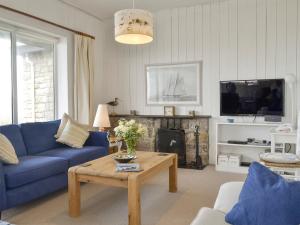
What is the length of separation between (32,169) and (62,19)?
2762 millimetres

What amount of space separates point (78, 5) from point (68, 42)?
663mm

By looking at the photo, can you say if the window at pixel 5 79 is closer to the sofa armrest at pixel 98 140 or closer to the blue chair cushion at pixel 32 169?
the blue chair cushion at pixel 32 169

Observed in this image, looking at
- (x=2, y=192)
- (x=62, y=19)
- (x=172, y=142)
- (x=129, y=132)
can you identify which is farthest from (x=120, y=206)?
(x=62, y=19)

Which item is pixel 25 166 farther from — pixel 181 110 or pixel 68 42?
pixel 181 110

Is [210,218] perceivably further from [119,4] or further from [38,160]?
[119,4]

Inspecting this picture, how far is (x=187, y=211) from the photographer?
9.66 ft

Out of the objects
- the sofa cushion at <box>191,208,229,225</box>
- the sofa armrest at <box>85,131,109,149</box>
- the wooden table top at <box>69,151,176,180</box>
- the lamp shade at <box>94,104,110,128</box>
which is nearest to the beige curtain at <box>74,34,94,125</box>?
the lamp shade at <box>94,104,110,128</box>

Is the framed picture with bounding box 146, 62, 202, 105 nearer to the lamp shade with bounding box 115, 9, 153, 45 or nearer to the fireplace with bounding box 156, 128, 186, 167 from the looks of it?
the fireplace with bounding box 156, 128, 186, 167

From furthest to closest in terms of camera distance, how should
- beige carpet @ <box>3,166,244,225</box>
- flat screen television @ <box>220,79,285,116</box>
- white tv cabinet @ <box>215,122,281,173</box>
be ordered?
white tv cabinet @ <box>215,122,281,173</box> < flat screen television @ <box>220,79,285,116</box> < beige carpet @ <box>3,166,244,225</box>

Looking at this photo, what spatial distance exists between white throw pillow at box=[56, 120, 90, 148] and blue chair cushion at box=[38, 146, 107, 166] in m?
0.11

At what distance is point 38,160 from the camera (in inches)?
130

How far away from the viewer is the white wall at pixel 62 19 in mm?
3996

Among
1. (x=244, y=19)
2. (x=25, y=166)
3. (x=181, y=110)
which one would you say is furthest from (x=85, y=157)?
(x=244, y=19)

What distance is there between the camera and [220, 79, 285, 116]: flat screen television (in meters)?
4.43
